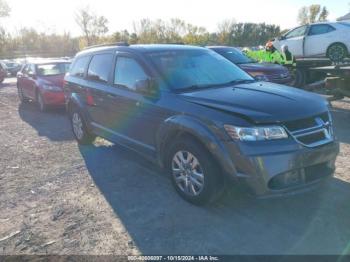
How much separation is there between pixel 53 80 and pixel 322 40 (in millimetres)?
10624

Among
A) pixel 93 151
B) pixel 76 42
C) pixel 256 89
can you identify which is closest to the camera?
pixel 256 89

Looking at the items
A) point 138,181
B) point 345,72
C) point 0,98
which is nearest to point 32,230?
point 138,181

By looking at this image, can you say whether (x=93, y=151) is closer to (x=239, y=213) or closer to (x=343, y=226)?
(x=239, y=213)

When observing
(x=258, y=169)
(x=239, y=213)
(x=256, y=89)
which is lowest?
(x=239, y=213)

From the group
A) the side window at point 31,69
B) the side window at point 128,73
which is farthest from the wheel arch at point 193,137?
the side window at point 31,69

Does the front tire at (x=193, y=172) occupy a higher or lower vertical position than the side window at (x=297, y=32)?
lower

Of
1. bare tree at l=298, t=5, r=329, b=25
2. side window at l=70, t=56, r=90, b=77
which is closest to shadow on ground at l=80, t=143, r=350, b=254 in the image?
side window at l=70, t=56, r=90, b=77

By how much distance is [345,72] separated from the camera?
8344 mm

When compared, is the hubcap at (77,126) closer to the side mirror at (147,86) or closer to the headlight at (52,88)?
the side mirror at (147,86)

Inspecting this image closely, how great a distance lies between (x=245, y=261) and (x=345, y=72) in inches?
251

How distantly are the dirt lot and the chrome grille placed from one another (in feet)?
2.53

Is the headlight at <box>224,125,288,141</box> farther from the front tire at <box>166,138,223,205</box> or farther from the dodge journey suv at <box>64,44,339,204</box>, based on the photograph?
the front tire at <box>166,138,223,205</box>

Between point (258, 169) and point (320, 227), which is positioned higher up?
point (258, 169)

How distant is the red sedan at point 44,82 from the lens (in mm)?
11086
